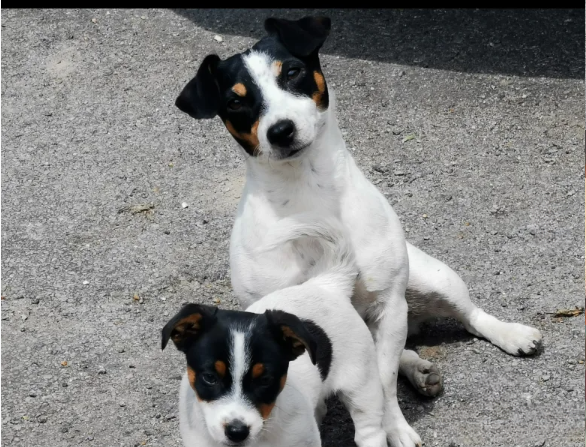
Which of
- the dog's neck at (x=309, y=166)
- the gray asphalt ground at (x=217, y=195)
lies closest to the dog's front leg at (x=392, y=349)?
the gray asphalt ground at (x=217, y=195)

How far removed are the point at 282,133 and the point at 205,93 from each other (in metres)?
0.47

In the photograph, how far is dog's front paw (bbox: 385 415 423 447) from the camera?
4.92m

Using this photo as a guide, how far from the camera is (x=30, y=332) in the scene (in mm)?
6031

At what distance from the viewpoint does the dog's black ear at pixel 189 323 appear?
3.92 meters

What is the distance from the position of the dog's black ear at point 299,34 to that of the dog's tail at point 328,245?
0.79 metres

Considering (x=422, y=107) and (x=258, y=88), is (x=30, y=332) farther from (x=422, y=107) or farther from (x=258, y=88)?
(x=422, y=107)

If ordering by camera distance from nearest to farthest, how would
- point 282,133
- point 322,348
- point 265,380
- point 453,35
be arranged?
point 265,380, point 322,348, point 282,133, point 453,35

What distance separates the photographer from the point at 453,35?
8.82m

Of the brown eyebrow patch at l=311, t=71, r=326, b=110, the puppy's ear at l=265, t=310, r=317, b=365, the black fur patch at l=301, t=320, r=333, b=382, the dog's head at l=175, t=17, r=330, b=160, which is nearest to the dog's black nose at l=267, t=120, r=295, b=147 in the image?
the dog's head at l=175, t=17, r=330, b=160

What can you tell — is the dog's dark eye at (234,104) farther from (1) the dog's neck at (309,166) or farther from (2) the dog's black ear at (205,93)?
(1) the dog's neck at (309,166)

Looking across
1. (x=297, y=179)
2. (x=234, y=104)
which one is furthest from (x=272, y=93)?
(x=297, y=179)

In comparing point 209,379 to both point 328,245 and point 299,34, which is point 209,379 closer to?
point 328,245

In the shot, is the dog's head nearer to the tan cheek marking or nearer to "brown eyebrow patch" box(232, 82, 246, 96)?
"brown eyebrow patch" box(232, 82, 246, 96)

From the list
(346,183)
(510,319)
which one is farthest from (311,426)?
(510,319)
